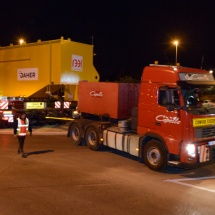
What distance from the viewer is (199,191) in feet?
26.9

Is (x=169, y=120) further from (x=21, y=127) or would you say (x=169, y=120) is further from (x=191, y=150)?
(x=21, y=127)

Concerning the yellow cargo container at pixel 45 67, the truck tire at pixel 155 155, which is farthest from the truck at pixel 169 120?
the yellow cargo container at pixel 45 67

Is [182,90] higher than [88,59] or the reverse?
the reverse

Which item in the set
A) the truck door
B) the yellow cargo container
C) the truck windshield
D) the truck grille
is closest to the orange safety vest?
the truck door

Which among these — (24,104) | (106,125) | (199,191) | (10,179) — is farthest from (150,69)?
(24,104)

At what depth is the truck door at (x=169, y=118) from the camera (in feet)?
31.3

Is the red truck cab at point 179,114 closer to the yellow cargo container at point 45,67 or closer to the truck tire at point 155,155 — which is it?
the truck tire at point 155,155

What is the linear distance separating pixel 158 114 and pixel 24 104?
9.37 meters

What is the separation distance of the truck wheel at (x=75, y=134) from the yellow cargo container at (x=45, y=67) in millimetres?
4503

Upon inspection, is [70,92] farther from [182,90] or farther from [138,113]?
[182,90]

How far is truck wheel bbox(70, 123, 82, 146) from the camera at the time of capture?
45.6 feet

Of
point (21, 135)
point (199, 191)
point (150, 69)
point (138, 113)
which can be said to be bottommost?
point (199, 191)

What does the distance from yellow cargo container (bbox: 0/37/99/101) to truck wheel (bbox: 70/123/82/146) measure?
4.50 metres

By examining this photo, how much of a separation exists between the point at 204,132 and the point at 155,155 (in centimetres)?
145
